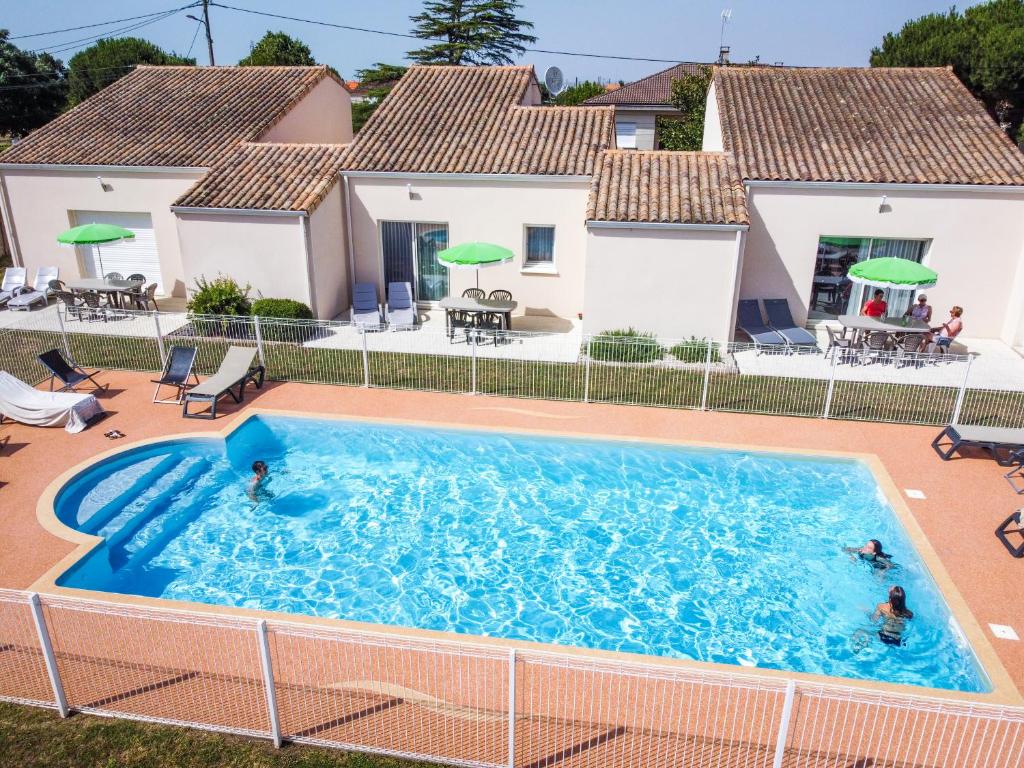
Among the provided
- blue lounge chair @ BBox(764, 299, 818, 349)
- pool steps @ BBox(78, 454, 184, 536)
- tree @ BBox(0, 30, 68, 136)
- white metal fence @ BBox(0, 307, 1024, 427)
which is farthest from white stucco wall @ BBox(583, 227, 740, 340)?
tree @ BBox(0, 30, 68, 136)

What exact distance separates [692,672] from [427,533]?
242 inches

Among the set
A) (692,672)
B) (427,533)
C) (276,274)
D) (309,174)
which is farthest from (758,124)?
(692,672)

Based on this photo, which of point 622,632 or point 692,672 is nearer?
point 692,672

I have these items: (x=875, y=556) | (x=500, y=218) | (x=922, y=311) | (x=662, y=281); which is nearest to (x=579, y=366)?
(x=662, y=281)

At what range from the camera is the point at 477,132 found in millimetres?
21922

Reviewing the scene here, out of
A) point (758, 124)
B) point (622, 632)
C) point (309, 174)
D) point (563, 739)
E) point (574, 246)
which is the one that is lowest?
point (622, 632)

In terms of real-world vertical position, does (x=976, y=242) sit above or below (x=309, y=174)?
below

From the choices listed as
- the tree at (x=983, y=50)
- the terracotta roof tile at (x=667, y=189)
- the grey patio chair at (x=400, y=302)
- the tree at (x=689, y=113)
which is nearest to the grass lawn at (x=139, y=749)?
the terracotta roof tile at (x=667, y=189)

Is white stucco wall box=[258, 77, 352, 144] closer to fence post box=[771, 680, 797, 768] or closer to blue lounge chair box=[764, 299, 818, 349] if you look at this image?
blue lounge chair box=[764, 299, 818, 349]

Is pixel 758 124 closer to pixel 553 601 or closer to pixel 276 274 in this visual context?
pixel 276 274

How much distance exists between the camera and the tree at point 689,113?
3347cm

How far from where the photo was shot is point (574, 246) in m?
20.6

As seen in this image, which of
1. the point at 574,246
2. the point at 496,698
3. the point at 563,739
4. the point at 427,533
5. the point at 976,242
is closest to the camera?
the point at 563,739

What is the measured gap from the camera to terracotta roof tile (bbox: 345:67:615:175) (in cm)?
2053
